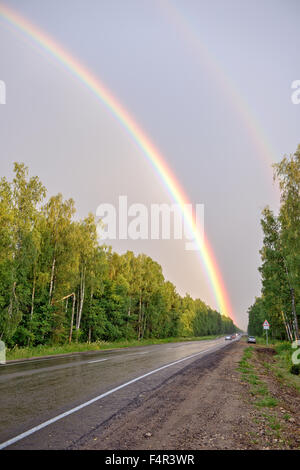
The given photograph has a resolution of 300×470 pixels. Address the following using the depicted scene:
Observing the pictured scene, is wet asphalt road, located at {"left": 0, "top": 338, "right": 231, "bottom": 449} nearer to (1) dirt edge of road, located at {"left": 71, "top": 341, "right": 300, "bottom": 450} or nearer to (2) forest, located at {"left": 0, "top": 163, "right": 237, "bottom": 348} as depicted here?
(1) dirt edge of road, located at {"left": 71, "top": 341, "right": 300, "bottom": 450}

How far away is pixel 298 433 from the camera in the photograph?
475 centimetres

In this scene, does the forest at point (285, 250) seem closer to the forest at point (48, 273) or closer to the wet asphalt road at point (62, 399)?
the wet asphalt road at point (62, 399)

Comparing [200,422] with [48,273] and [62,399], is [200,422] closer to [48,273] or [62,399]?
[62,399]

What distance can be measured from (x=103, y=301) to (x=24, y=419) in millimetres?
31281

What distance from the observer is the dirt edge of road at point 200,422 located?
4.11 meters

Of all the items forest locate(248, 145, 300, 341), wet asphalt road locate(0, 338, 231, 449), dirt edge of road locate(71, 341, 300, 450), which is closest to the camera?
dirt edge of road locate(71, 341, 300, 450)

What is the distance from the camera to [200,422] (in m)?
5.09

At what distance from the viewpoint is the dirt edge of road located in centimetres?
411

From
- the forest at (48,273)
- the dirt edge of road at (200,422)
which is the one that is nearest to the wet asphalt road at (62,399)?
the dirt edge of road at (200,422)

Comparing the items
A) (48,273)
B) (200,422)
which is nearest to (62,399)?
(200,422)

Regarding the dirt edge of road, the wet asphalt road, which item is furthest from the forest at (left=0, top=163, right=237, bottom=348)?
the dirt edge of road
